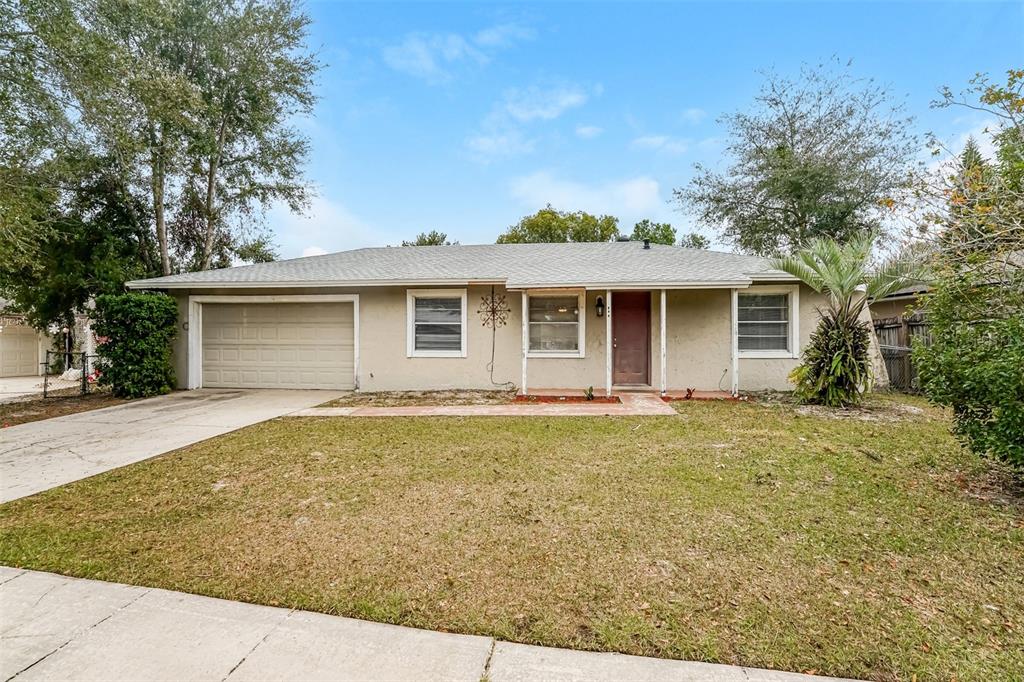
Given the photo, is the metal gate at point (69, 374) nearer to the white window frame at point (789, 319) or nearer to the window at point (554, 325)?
A: the window at point (554, 325)

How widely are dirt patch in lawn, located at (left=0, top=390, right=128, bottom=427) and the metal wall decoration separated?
24.2 feet

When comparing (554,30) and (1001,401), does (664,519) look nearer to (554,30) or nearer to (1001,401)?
(1001,401)

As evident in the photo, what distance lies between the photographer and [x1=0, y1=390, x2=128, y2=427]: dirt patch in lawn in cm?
781

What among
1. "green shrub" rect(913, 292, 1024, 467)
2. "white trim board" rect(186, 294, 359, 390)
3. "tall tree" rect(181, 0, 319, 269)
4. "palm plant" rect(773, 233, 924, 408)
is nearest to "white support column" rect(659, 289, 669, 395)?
"palm plant" rect(773, 233, 924, 408)

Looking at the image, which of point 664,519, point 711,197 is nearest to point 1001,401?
point 664,519

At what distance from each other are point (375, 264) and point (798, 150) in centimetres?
1785

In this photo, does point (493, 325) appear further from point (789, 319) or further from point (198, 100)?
point (198, 100)

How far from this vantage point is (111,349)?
9383mm

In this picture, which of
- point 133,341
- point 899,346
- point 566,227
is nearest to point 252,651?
point 133,341

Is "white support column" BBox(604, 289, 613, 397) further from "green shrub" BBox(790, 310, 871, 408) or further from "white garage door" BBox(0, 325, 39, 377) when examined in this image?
"white garage door" BBox(0, 325, 39, 377)

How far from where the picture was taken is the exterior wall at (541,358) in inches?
380

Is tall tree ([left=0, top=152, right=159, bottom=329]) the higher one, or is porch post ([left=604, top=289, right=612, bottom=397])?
tall tree ([left=0, top=152, right=159, bottom=329])

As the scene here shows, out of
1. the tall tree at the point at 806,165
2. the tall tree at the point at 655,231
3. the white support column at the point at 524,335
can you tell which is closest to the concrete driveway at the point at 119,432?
the white support column at the point at 524,335

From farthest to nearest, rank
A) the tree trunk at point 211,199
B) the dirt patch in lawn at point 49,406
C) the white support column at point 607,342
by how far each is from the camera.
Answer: the tree trunk at point 211,199 → the white support column at point 607,342 → the dirt patch in lawn at point 49,406
